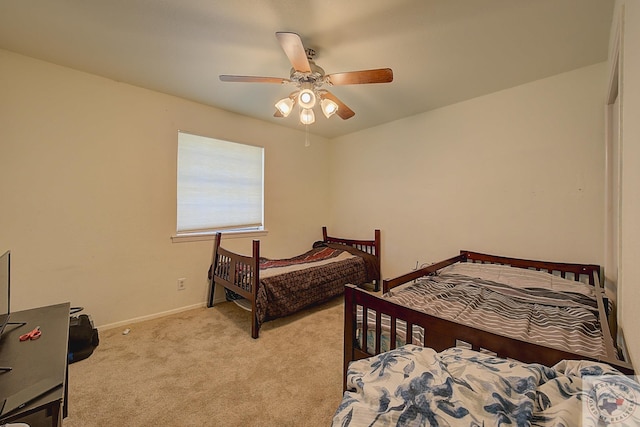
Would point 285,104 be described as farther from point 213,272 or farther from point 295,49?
point 213,272

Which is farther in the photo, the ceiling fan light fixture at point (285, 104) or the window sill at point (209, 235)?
the window sill at point (209, 235)

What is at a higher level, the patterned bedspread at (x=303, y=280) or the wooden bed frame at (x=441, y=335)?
the wooden bed frame at (x=441, y=335)

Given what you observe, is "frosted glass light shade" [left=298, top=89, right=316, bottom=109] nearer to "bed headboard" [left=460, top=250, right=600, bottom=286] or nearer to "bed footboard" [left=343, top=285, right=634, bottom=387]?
"bed footboard" [left=343, top=285, right=634, bottom=387]

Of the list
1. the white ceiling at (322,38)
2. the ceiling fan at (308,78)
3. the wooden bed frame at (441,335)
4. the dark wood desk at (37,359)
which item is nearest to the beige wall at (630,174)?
the wooden bed frame at (441,335)

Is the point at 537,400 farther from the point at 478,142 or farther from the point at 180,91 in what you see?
the point at 180,91

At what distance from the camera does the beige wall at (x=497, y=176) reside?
2.11 metres

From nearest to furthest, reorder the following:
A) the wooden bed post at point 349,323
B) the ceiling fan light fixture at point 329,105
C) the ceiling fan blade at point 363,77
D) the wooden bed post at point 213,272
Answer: the wooden bed post at point 349,323 < the ceiling fan blade at point 363,77 < the ceiling fan light fixture at point 329,105 < the wooden bed post at point 213,272

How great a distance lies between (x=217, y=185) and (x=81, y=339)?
1.84 meters

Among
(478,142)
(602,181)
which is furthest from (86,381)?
(602,181)

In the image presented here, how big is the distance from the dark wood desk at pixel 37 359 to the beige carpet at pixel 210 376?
0.47 metres

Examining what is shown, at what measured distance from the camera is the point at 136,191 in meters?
2.53

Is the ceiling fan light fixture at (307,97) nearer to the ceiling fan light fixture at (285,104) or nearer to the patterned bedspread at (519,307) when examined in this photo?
the ceiling fan light fixture at (285,104)

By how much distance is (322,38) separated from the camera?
1.75 m

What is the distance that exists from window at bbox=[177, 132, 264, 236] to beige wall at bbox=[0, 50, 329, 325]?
11 cm
